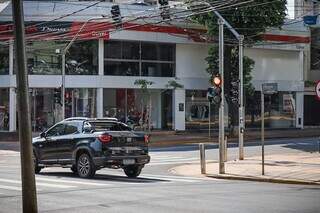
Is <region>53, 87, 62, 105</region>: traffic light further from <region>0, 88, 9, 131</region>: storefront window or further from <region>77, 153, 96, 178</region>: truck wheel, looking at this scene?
<region>77, 153, 96, 178</region>: truck wheel

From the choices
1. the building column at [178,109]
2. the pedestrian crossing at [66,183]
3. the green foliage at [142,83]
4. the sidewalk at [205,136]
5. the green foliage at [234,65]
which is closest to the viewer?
the pedestrian crossing at [66,183]

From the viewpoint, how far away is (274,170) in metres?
21.6

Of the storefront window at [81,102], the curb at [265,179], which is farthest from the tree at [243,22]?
the curb at [265,179]

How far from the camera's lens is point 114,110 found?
148 feet

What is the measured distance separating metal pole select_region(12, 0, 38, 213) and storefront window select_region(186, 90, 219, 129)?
39.7 m

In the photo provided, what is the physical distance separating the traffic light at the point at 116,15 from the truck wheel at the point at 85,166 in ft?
48.2

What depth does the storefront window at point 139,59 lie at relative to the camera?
44250 mm

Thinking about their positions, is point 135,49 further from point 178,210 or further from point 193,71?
point 178,210

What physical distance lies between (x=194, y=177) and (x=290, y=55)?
1419 inches

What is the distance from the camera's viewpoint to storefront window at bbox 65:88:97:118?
1705 inches

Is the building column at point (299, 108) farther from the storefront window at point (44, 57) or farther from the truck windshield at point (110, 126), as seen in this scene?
the truck windshield at point (110, 126)

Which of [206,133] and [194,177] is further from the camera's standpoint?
[206,133]

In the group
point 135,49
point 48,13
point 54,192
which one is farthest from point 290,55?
point 54,192

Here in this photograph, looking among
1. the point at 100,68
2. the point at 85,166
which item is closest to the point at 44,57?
the point at 100,68
